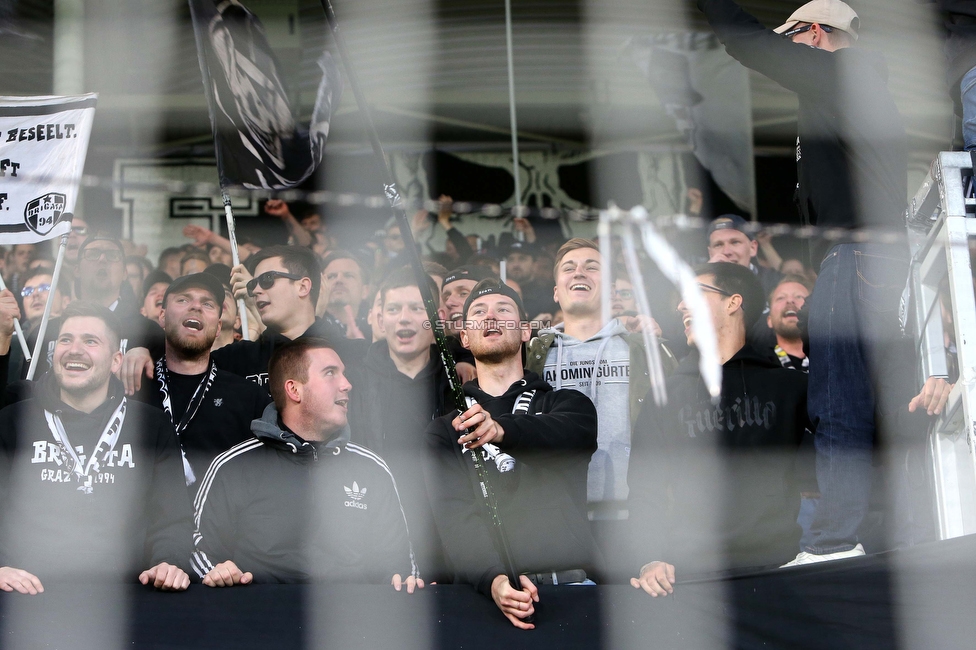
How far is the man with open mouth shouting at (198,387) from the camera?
1879 millimetres

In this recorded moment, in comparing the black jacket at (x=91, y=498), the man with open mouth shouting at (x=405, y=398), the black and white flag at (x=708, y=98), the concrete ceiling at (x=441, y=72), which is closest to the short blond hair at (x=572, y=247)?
the man with open mouth shouting at (x=405, y=398)

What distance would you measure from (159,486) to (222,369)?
373mm

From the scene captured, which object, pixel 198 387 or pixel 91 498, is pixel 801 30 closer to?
pixel 198 387

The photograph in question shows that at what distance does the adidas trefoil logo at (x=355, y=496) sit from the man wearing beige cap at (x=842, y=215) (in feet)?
2.16

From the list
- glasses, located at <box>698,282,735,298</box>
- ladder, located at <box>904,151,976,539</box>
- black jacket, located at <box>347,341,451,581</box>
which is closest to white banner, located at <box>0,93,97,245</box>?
black jacket, located at <box>347,341,451,581</box>

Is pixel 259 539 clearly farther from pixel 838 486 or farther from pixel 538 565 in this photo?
pixel 838 486

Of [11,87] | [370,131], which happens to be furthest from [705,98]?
[370,131]

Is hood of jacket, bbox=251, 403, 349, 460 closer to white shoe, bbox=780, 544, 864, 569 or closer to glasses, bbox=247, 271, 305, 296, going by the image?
glasses, bbox=247, 271, 305, 296

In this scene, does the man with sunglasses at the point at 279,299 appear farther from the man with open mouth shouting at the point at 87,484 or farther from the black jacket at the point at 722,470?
the black jacket at the point at 722,470

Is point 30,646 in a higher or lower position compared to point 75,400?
lower

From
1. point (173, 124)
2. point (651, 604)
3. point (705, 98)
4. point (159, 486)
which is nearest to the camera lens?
point (651, 604)

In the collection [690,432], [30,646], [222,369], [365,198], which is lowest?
[30,646]

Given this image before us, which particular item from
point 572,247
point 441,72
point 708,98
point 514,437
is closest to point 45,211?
point 572,247

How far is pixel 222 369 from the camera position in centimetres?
203
